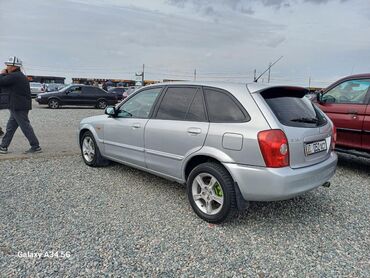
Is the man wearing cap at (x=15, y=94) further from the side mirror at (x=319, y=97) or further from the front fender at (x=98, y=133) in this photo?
the side mirror at (x=319, y=97)

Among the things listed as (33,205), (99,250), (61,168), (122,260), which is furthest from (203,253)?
(61,168)

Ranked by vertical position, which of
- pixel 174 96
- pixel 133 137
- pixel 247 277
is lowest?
pixel 247 277

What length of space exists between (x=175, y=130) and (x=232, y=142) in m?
0.84

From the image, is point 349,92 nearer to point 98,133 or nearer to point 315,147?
point 315,147

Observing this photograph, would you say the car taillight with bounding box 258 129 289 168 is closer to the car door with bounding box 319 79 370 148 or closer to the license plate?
the license plate

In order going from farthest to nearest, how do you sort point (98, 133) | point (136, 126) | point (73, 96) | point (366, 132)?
point (73, 96) < point (98, 133) < point (366, 132) < point (136, 126)

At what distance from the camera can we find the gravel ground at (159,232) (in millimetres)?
2590

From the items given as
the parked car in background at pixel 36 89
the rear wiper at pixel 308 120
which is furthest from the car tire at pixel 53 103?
the rear wiper at pixel 308 120

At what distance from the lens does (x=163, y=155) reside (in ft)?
12.7

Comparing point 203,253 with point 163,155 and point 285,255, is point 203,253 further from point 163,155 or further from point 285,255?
point 163,155

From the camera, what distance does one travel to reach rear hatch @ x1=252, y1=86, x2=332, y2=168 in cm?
308

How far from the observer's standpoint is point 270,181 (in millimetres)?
2945

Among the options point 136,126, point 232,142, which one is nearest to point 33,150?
point 136,126

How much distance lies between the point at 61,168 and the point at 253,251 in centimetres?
374
